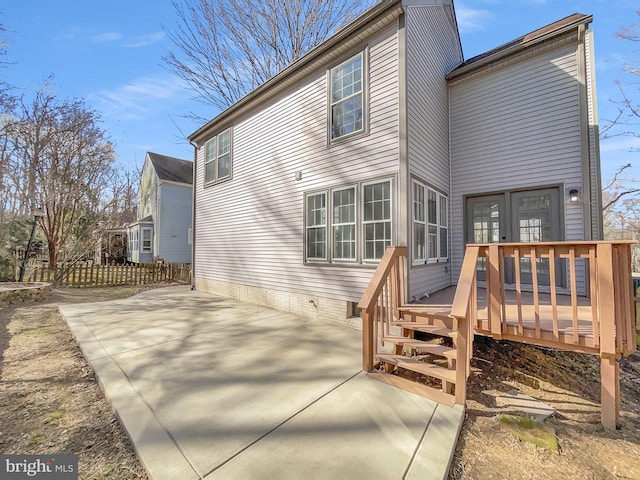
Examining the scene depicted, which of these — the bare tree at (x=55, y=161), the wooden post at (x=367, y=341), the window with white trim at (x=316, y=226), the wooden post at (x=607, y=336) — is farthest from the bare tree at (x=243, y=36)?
the wooden post at (x=607, y=336)

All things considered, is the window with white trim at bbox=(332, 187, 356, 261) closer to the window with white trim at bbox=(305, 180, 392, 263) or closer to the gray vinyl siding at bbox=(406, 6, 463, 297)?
the window with white trim at bbox=(305, 180, 392, 263)

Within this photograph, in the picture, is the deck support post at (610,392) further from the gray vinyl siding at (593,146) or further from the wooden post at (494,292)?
the gray vinyl siding at (593,146)

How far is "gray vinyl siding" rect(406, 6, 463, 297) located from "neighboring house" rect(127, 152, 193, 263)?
16.2 metres

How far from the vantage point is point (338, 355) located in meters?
3.99

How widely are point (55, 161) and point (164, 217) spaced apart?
221 inches

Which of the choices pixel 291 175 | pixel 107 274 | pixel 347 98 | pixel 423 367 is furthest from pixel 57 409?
pixel 107 274

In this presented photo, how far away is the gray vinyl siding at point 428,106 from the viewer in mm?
5035

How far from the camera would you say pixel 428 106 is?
19.0 feet

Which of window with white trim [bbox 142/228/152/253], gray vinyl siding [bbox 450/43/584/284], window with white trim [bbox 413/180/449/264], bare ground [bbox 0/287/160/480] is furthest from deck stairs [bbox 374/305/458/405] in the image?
window with white trim [bbox 142/228/152/253]

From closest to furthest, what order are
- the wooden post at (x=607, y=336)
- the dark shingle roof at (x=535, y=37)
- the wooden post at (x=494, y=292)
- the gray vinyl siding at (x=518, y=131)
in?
1. the wooden post at (x=607, y=336)
2. the wooden post at (x=494, y=292)
3. the dark shingle roof at (x=535, y=37)
4. the gray vinyl siding at (x=518, y=131)

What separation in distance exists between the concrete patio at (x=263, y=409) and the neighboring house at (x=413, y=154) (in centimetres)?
197

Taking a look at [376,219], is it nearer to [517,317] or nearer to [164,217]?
[517,317]

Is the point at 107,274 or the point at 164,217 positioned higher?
the point at 164,217

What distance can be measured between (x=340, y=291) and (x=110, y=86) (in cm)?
1108
